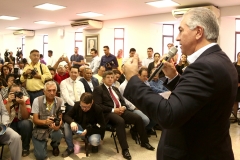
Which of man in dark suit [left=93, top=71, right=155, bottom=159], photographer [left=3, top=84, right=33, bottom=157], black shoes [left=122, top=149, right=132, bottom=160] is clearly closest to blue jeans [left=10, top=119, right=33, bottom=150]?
photographer [left=3, top=84, right=33, bottom=157]

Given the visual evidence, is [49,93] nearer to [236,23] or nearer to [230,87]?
[230,87]

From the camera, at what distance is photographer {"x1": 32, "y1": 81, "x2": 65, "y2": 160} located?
3.28m

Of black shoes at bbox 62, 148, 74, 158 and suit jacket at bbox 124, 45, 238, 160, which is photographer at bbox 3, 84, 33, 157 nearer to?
black shoes at bbox 62, 148, 74, 158

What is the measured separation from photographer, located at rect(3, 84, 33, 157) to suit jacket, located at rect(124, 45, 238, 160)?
2617mm

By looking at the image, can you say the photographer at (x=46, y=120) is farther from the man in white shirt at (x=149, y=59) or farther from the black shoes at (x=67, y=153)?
the man in white shirt at (x=149, y=59)

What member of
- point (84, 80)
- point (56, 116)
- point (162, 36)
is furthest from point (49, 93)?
point (162, 36)

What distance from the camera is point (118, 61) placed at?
806 centimetres

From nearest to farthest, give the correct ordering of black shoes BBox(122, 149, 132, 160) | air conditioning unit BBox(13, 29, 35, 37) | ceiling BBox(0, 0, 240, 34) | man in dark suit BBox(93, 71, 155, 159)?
black shoes BBox(122, 149, 132, 160) < man in dark suit BBox(93, 71, 155, 159) < ceiling BBox(0, 0, 240, 34) < air conditioning unit BBox(13, 29, 35, 37)

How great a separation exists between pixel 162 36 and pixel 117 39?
1826mm

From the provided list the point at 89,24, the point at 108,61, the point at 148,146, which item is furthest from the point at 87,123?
the point at 89,24

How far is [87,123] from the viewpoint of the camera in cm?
354

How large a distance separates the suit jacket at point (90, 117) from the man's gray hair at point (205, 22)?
266 cm

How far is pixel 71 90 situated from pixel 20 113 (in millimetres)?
1049

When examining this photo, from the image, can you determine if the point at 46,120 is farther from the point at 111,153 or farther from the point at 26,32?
the point at 26,32
